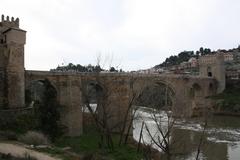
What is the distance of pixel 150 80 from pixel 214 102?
18.8m

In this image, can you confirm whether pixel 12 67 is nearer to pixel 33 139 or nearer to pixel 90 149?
pixel 90 149

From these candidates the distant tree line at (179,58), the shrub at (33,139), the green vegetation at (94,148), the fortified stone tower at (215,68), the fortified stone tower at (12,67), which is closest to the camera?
the shrub at (33,139)

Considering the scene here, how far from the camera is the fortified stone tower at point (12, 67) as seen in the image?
25.7m

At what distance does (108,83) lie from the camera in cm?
3531

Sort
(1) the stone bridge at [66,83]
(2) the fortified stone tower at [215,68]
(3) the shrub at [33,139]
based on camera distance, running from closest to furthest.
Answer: (3) the shrub at [33,139] → (1) the stone bridge at [66,83] → (2) the fortified stone tower at [215,68]

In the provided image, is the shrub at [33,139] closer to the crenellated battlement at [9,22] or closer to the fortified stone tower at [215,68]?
the crenellated battlement at [9,22]

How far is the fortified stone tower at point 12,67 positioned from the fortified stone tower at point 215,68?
143 feet

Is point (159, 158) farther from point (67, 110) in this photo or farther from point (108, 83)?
point (108, 83)

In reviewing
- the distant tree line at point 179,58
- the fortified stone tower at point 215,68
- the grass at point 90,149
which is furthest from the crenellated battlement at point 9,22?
the distant tree line at point 179,58

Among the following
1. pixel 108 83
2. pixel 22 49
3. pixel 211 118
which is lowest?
pixel 211 118

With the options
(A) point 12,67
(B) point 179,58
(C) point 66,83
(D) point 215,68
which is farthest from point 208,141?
(B) point 179,58

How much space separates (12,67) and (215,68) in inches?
1771

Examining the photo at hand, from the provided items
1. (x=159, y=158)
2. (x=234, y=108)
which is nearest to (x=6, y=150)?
(x=159, y=158)

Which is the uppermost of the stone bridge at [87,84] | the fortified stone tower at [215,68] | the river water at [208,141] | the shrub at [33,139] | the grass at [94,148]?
the fortified stone tower at [215,68]
